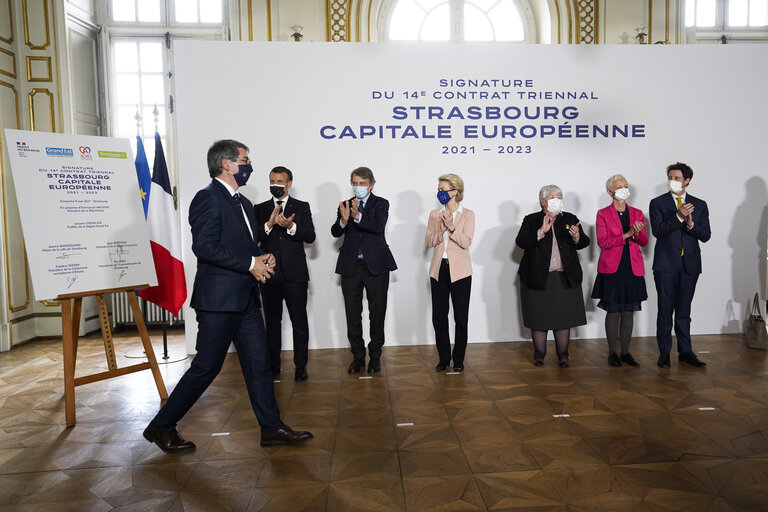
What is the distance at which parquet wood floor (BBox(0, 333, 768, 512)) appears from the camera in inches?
92.8

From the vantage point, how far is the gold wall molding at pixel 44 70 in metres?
5.79

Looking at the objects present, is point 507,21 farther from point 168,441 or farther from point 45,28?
point 168,441

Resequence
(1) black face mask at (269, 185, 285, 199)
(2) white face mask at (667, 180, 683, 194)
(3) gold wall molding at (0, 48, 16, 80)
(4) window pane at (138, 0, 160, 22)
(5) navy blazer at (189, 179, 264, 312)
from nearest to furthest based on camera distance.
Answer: (5) navy blazer at (189, 179, 264, 312)
(1) black face mask at (269, 185, 285, 199)
(2) white face mask at (667, 180, 683, 194)
(3) gold wall molding at (0, 48, 16, 80)
(4) window pane at (138, 0, 160, 22)

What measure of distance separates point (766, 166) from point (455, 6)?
4.04 m

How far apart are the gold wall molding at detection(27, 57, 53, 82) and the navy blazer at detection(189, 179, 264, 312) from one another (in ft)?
14.1

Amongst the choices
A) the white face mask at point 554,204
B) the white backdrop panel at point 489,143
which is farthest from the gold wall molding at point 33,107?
the white face mask at point 554,204

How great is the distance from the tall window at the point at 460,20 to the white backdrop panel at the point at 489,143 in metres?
2.16

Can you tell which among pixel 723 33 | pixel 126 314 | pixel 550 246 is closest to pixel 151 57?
pixel 126 314

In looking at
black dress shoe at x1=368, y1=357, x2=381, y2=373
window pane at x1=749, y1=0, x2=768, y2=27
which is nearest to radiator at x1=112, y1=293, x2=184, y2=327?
black dress shoe at x1=368, y1=357, x2=381, y2=373

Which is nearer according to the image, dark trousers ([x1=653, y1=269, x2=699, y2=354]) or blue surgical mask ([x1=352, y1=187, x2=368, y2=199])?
blue surgical mask ([x1=352, y1=187, x2=368, y2=199])

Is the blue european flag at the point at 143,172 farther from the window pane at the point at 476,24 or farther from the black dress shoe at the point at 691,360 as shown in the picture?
the black dress shoe at the point at 691,360

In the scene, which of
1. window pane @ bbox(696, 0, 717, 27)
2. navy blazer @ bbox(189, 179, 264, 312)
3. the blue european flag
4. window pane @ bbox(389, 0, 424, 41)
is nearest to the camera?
navy blazer @ bbox(189, 179, 264, 312)

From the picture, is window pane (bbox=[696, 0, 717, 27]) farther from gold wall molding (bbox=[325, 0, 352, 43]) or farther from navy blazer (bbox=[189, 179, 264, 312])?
navy blazer (bbox=[189, 179, 264, 312])

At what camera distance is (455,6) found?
283 inches
